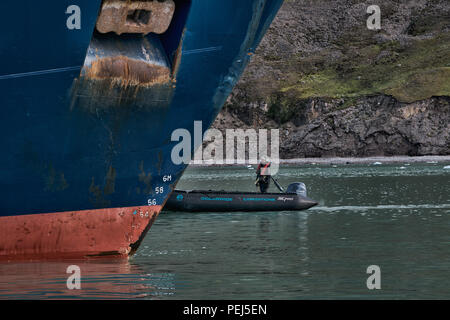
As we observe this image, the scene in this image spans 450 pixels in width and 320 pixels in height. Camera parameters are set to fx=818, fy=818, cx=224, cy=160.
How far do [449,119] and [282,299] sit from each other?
120 meters

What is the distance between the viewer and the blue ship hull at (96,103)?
12859 mm

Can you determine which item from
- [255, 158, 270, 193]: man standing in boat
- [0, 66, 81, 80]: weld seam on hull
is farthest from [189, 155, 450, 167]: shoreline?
[0, 66, 81, 80]: weld seam on hull

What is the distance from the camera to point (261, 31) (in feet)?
50.2

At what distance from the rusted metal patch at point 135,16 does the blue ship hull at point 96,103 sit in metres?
0.22

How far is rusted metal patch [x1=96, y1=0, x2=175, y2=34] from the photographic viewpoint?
13070 millimetres

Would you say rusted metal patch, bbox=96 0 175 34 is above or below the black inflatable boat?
above

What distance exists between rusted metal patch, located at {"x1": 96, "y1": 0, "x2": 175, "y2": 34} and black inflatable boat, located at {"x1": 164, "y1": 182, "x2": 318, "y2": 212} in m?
17.2

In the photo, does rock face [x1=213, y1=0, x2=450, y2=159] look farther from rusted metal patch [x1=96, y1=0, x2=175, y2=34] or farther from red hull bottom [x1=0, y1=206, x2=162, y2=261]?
rusted metal patch [x1=96, y1=0, x2=175, y2=34]

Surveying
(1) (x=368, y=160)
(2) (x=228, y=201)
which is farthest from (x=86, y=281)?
(1) (x=368, y=160)

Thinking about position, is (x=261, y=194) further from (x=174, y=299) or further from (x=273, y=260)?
(x=174, y=299)

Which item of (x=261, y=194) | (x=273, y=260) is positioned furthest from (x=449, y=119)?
(x=273, y=260)

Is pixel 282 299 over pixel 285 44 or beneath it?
beneath

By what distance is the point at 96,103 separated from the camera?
44.7 feet
